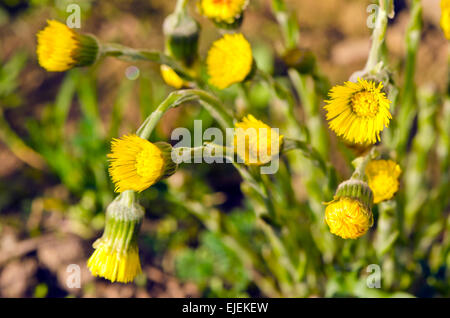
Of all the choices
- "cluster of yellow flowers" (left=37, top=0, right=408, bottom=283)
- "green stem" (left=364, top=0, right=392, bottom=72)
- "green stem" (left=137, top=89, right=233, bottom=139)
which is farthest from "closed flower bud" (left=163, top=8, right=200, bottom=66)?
"green stem" (left=364, top=0, right=392, bottom=72)

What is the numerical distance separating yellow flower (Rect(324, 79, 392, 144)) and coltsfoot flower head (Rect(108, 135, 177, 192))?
33 cm

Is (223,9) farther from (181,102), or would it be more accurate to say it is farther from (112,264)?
(112,264)

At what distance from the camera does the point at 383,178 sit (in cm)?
95

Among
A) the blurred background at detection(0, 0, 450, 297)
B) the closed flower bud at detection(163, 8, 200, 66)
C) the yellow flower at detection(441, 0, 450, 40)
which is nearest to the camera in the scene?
the yellow flower at detection(441, 0, 450, 40)

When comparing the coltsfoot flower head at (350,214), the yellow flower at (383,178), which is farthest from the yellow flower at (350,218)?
the yellow flower at (383,178)

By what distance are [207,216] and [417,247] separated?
72cm

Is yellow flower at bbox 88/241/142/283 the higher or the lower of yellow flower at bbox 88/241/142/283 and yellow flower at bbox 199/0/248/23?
the lower

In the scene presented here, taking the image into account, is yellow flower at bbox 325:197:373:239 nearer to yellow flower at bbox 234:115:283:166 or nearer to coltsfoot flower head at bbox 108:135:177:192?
yellow flower at bbox 234:115:283:166

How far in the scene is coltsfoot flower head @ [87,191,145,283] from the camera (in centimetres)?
93

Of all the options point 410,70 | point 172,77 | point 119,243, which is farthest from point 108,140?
point 410,70

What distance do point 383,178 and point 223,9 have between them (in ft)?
1.70

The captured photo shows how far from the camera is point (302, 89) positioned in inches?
53.6

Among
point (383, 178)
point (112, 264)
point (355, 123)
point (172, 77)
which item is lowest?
point (112, 264)
